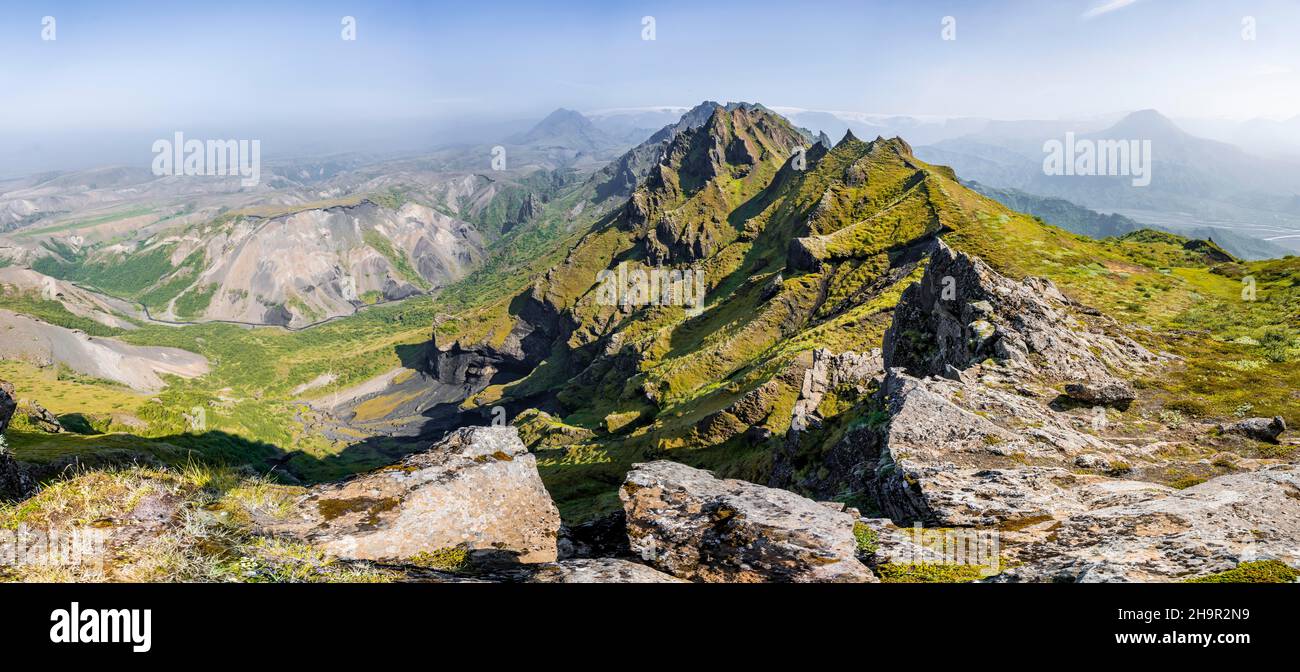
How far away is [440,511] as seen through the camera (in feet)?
44.0

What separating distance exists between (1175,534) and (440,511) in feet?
55.2

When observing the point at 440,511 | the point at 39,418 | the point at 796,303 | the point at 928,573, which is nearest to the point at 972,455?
the point at 928,573

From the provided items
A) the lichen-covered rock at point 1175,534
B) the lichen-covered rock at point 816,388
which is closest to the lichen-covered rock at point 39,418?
the lichen-covered rock at point 816,388

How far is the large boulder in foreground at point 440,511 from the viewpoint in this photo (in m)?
12.1

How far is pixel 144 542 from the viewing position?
927cm

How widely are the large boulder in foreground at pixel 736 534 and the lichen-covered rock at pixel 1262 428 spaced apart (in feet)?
57.6

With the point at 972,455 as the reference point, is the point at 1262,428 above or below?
above

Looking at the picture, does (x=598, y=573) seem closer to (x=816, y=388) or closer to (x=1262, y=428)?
(x=1262, y=428)

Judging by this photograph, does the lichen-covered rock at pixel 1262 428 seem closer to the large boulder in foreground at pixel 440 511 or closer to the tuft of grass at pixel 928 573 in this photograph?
the tuft of grass at pixel 928 573

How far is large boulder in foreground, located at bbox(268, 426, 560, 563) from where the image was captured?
39.9ft
